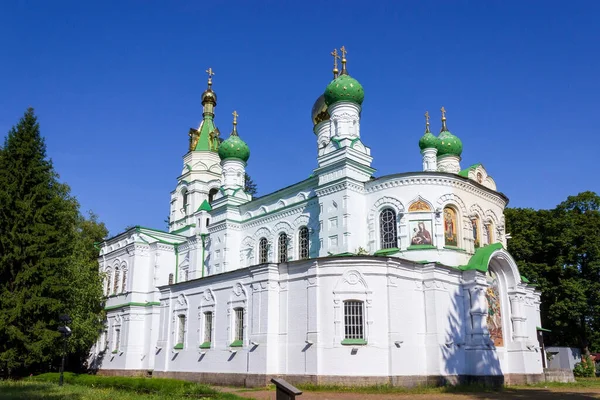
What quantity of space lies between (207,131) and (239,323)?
20069mm

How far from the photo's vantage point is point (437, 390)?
18312 mm

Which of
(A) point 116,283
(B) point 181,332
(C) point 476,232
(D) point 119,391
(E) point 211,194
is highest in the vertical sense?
(E) point 211,194

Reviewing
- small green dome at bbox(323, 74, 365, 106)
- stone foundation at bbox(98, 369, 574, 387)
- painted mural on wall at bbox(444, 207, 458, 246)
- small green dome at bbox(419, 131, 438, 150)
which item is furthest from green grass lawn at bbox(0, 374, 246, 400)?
small green dome at bbox(419, 131, 438, 150)

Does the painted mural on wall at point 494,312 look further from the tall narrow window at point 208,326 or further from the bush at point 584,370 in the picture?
the tall narrow window at point 208,326

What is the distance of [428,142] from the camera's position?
27891 mm

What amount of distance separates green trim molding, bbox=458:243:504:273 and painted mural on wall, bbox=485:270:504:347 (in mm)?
1336

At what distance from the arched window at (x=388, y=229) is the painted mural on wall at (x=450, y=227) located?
6.80ft

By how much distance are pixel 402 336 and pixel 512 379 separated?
604cm

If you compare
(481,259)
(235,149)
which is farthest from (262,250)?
(481,259)

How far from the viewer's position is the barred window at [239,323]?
2208 cm

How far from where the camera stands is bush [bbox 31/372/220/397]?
14.6 meters

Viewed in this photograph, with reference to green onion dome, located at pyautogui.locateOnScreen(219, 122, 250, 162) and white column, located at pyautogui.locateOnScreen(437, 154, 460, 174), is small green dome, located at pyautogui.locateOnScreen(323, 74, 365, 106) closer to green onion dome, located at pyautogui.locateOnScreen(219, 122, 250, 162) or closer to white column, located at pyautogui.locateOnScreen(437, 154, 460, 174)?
white column, located at pyautogui.locateOnScreen(437, 154, 460, 174)

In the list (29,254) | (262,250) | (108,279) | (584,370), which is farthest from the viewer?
A: (108,279)

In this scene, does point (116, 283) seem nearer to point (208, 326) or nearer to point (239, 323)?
point (208, 326)
